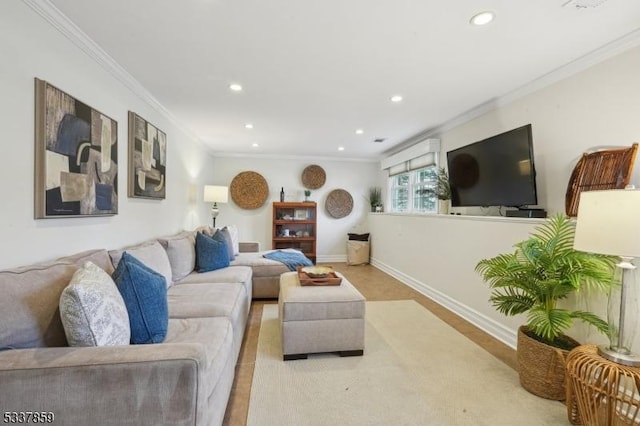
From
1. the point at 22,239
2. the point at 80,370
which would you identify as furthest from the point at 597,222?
the point at 22,239

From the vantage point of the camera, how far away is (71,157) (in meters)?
1.88

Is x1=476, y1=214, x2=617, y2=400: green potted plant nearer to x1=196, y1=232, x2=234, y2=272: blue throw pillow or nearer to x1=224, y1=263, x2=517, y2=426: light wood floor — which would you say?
x1=224, y1=263, x2=517, y2=426: light wood floor

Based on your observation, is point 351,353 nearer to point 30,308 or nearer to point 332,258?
point 30,308

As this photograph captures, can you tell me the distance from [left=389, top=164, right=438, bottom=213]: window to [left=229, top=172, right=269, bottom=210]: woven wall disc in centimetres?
272

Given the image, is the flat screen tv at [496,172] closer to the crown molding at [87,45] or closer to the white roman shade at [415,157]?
the white roman shade at [415,157]

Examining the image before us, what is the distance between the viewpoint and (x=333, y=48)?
2.09 m

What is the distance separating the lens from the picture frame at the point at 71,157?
5.46 ft

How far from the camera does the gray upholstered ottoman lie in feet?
7.47

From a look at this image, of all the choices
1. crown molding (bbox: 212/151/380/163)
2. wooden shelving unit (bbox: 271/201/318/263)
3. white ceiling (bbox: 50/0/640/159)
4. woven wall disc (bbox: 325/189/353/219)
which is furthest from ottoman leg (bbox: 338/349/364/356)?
crown molding (bbox: 212/151/380/163)

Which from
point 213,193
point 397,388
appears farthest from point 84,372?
point 213,193

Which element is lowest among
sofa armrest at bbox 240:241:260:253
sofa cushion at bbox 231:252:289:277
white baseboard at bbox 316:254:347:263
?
white baseboard at bbox 316:254:347:263

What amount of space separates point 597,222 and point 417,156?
3.26 meters

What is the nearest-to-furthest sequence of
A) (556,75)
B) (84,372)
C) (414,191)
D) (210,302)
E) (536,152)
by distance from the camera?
(84,372) < (210,302) < (556,75) < (536,152) < (414,191)

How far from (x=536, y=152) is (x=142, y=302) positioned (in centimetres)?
330
